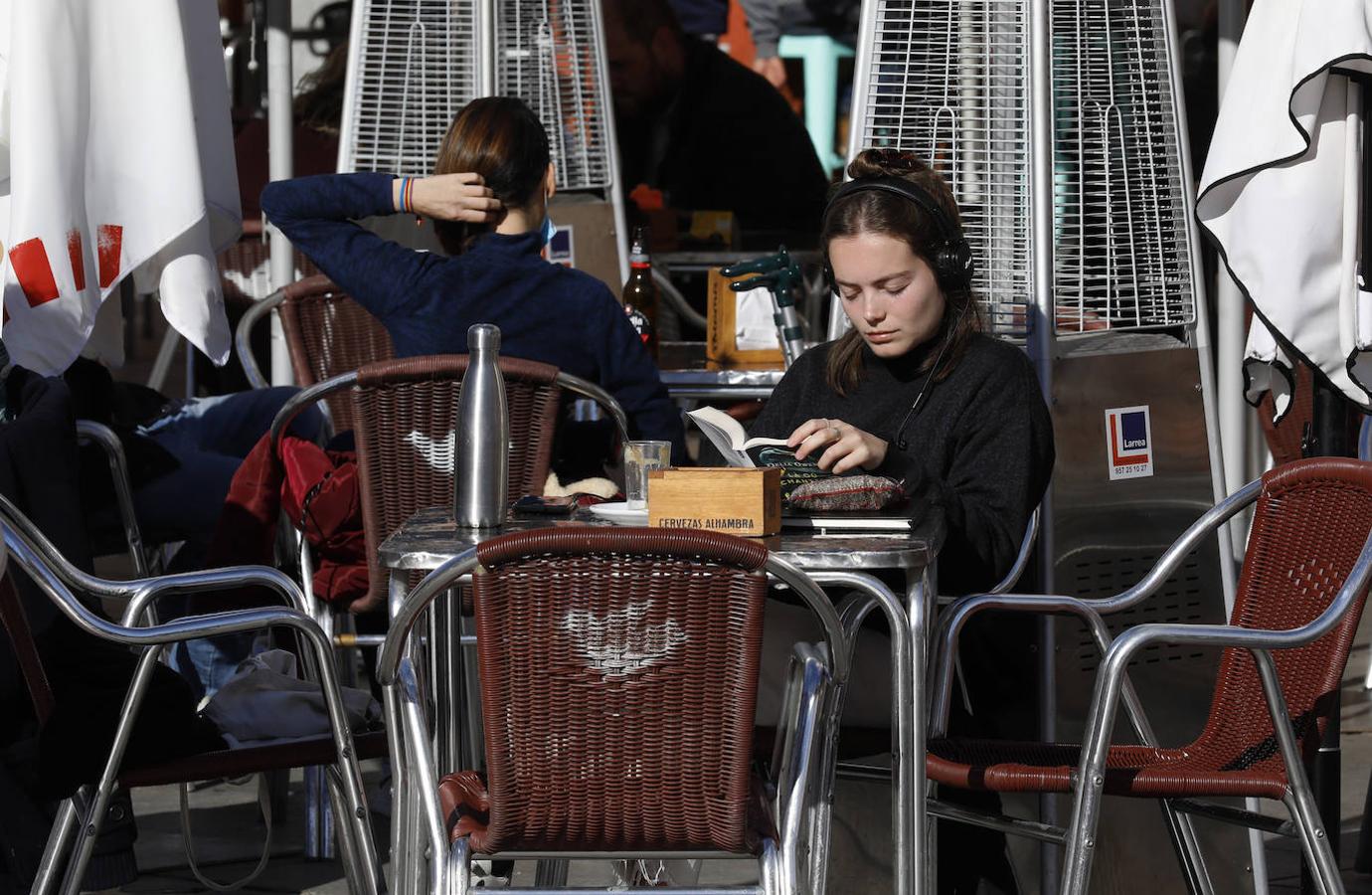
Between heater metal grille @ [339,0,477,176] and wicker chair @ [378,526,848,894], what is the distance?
3.17 m

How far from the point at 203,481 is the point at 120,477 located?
0.36 meters

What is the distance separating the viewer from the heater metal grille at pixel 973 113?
374 centimetres

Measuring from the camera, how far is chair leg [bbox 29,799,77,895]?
2744 millimetres

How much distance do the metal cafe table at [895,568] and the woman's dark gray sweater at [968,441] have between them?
22 cm

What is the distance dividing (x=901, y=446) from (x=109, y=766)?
4.46ft

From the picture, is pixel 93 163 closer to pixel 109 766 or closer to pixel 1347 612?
pixel 109 766

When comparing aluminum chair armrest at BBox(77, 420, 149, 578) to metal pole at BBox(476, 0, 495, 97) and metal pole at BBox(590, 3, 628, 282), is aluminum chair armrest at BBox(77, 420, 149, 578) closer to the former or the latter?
metal pole at BBox(476, 0, 495, 97)

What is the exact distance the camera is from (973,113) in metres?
3.81

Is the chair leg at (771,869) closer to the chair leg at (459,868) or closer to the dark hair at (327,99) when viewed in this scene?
the chair leg at (459,868)

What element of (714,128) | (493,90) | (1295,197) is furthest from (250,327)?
(714,128)

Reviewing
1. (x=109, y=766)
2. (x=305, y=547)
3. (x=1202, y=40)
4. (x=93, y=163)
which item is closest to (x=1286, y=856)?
(x=305, y=547)

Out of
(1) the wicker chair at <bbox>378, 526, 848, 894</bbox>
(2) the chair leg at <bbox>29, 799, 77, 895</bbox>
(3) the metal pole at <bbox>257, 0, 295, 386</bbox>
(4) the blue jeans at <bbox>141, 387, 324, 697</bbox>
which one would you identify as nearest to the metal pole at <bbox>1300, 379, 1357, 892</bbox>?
(1) the wicker chair at <bbox>378, 526, 848, 894</bbox>

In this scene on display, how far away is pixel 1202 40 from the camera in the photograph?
22.3ft

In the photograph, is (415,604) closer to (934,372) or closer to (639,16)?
(934,372)
